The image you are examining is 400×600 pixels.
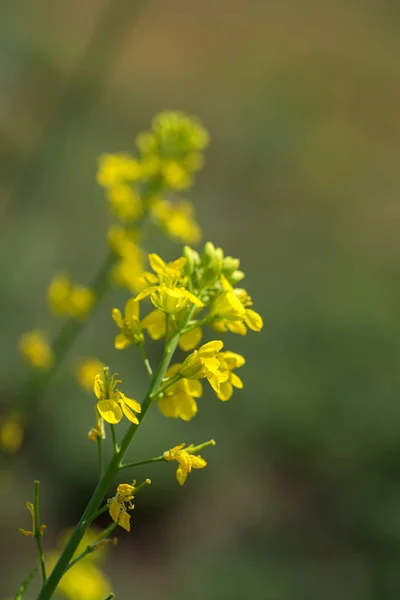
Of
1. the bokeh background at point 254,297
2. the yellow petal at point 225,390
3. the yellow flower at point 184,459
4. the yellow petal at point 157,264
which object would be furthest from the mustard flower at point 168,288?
the bokeh background at point 254,297

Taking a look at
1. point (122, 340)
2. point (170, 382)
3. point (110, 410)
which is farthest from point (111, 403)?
point (122, 340)

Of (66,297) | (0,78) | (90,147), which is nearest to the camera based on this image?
(66,297)

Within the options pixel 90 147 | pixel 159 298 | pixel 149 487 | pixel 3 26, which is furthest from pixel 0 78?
pixel 159 298

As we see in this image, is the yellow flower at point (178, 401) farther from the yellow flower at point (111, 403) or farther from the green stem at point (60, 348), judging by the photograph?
the green stem at point (60, 348)

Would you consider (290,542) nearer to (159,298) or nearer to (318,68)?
(159,298)

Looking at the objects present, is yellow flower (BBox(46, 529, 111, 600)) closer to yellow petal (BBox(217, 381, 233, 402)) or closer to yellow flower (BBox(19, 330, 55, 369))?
yellow flower (BBox(19, 330, 55, 369))

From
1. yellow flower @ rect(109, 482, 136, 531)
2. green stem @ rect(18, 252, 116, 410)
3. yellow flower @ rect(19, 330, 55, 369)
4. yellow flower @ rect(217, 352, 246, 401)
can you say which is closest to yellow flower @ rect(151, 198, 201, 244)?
green stem @ rect(18, 252, 116, 410)
